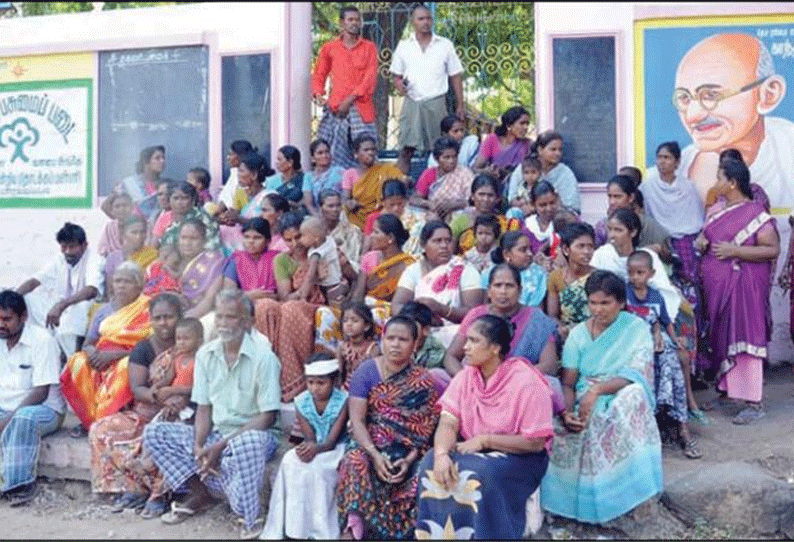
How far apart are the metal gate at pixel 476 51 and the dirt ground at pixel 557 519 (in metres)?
4.04

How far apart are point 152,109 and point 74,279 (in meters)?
2.59

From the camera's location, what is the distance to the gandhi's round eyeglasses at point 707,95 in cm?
784

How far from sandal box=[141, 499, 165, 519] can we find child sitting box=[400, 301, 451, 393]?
1.64 m

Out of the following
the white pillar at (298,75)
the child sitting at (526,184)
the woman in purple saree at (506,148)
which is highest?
the white pillar at (298,75)

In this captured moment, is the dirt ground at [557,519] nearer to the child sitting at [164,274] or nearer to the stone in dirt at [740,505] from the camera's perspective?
the stone in dirt at [740,505]

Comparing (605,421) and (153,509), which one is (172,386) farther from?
(605,421)

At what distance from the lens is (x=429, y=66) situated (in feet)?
29.4

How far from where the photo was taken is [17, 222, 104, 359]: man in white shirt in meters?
7.20

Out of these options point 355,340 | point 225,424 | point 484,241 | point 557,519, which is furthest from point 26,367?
point 557,519

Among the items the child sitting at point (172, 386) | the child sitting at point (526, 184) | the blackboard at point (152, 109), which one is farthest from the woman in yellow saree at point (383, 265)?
the blackboard at point (152, 109)

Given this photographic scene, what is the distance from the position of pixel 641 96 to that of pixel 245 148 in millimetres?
3384

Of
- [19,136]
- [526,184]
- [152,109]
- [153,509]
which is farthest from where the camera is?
[19,136]

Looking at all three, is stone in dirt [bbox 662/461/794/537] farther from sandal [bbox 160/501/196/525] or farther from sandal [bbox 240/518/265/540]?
sandal [bbox 160/501/196/525]

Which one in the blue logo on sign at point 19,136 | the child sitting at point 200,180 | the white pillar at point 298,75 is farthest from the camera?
the blue logo on sign at point 19,136
